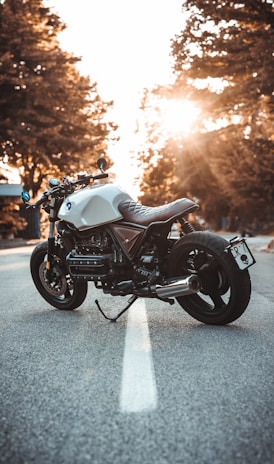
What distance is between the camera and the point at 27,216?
1277 inches

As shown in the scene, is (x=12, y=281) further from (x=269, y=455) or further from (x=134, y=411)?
(x=269, y=455)

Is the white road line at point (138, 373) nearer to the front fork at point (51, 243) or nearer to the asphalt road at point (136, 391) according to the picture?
the asphalt road at point (136, 391)

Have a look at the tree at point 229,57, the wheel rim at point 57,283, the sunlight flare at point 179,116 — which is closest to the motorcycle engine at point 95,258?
the wheel rim at point 57,283

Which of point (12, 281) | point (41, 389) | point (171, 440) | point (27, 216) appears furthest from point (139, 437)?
point (27, 216)

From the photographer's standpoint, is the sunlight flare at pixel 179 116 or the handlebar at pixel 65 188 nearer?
the handlebar at pixel 65 188

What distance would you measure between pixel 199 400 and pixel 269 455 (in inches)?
24.8

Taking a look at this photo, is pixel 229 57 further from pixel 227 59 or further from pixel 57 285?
pixel 57 285

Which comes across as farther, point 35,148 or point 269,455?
point 35,148

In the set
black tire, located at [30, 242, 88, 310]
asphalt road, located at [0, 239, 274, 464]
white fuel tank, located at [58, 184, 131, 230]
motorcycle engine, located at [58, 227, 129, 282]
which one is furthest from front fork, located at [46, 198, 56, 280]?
asphalt road, located at [0, 239, 274, 464]

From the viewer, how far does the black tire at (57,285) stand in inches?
206

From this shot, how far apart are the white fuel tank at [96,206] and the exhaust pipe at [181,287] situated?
74cm

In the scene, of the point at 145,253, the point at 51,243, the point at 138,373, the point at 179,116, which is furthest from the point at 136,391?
the point at 179,116

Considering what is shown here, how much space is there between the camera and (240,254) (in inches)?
166

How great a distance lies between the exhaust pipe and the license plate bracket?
1.16ft
